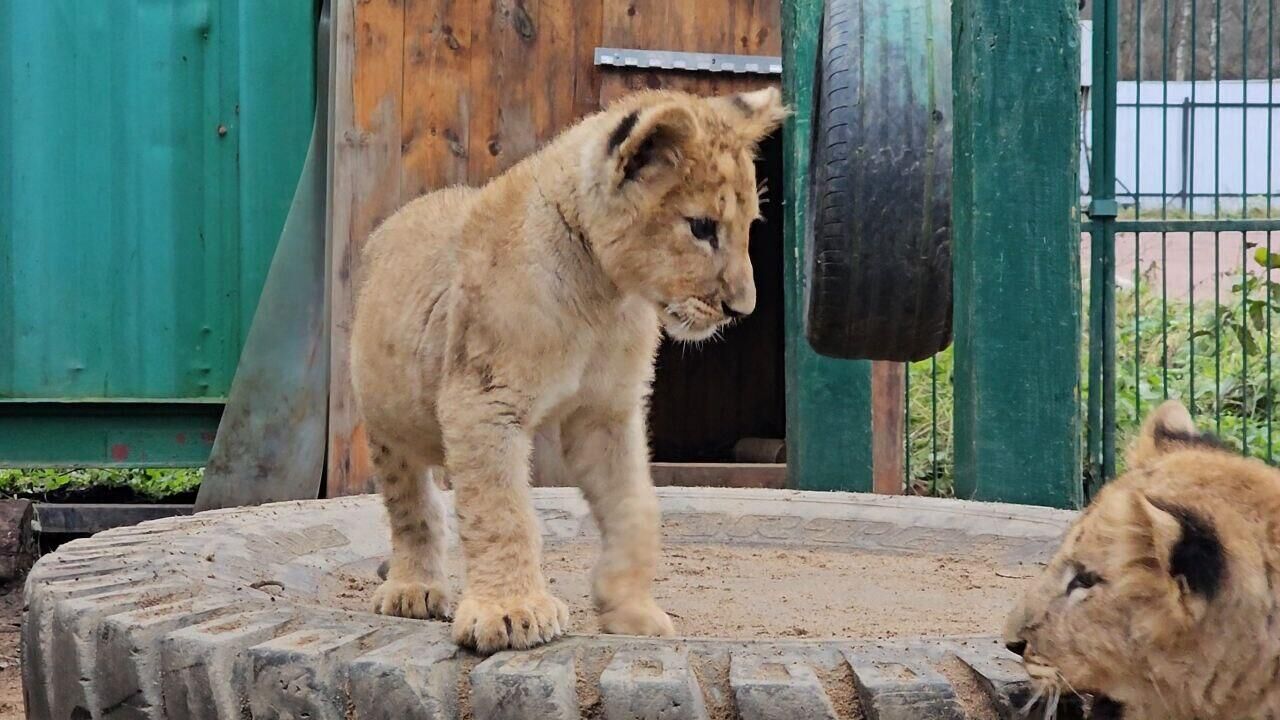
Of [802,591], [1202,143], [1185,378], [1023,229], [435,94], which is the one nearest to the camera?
[802,591]

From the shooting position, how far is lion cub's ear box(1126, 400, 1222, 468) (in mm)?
3744

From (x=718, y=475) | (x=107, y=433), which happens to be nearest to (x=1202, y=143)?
(x=718, y=475)

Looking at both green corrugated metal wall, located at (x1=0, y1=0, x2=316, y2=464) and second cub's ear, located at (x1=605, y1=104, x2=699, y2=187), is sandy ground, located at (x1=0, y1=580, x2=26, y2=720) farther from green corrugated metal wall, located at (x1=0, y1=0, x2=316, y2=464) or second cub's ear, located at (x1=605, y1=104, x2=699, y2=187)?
second cub's ear, located at (x1=605, y1=104, x2=699, y2=187)

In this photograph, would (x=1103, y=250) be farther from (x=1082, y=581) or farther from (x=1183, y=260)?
(x=1183, y=260)

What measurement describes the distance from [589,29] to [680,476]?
251 centimetres

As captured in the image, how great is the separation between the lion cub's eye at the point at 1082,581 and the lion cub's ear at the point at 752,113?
1.35 metres

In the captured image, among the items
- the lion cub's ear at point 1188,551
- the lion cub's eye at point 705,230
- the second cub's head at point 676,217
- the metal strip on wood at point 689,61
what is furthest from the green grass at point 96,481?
the lion cub's ear at point 1188,551

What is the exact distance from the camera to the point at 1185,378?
36.6 ft

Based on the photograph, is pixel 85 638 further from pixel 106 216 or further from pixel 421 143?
pixel 106 216

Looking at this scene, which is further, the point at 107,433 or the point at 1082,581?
the point at 107,433

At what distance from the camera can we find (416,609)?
420 centimetres

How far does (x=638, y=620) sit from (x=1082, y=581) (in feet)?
3.73

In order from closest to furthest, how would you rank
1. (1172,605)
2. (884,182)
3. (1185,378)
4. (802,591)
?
(1172,605) < (884,182) < (802,591) < (1185,378)

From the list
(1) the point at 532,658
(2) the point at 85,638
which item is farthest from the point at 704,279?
(2) the point at 85,638
